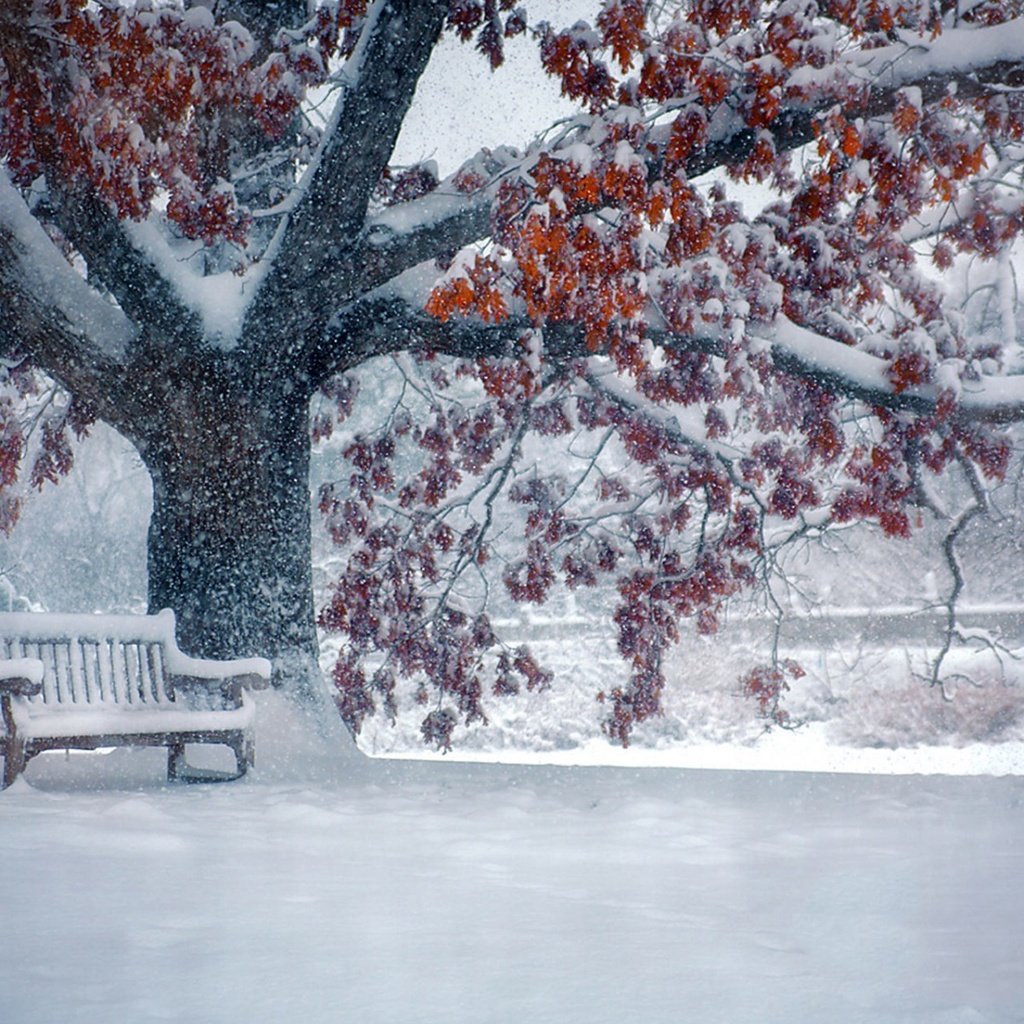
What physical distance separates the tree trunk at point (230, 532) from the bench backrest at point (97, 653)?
1.02ft

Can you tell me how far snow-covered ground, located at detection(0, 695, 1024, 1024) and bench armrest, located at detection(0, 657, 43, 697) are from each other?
54cm

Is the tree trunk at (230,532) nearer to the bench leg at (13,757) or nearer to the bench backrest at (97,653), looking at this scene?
the bench backrest at (97,653)

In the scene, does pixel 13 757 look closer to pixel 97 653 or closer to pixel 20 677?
pixel 20 677

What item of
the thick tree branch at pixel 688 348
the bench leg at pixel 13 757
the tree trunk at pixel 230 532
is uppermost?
the thick tree branch at pixel 688 348

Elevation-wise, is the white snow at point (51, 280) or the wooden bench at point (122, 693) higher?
the white snow at point (51, 280)

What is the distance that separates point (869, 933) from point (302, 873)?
70.6 inches

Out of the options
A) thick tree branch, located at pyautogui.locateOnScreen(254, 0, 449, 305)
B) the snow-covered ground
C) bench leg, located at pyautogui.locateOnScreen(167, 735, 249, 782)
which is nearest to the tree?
thick tree branch, located at pyautogui.locateOnScreen(254, 0, 449, 305)

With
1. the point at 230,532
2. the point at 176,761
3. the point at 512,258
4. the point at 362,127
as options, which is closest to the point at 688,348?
the point at 512,258

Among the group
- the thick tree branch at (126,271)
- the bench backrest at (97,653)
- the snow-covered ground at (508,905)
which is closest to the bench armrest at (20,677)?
the snow-covered ground at (508,905)

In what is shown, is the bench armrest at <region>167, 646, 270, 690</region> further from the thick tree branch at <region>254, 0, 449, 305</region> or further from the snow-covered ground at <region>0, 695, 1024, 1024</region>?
the thick tree branch at <region>254, 0, 449, 305</region>

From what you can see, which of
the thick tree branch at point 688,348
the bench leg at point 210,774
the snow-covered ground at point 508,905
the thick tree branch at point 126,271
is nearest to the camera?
the snow-covered ground at point 508,905

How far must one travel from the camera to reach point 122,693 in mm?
6609

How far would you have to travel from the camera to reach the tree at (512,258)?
5.34 m

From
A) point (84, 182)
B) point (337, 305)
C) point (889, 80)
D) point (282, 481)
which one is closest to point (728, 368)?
point (889, 80)
